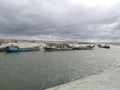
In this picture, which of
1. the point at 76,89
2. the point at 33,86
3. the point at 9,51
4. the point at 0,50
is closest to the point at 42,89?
the point at 33,86

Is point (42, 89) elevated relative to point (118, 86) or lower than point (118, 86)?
lower

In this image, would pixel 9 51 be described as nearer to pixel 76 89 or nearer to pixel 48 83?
pixel 48 83

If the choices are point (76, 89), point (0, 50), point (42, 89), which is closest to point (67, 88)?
point (76, 89)

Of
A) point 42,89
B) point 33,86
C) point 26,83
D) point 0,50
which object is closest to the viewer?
point 42,89

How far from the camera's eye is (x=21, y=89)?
15.7m

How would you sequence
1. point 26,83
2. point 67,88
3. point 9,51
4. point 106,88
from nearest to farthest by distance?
point 106,88 < point 67,88 < point 26,83 < point 9,51

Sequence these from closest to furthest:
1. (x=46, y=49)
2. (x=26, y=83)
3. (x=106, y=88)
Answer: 1. (x=106, y=88)
2. (x=26, y=83)
3. (x=46, y=49)

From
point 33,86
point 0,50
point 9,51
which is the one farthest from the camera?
point 0,50

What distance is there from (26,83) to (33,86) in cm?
139

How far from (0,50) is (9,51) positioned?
9634 millimetres

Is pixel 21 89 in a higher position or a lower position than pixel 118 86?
lower

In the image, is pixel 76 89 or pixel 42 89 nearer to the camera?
pixel 76 89

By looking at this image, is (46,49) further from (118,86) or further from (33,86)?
(118,86)

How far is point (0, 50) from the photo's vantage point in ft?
257
